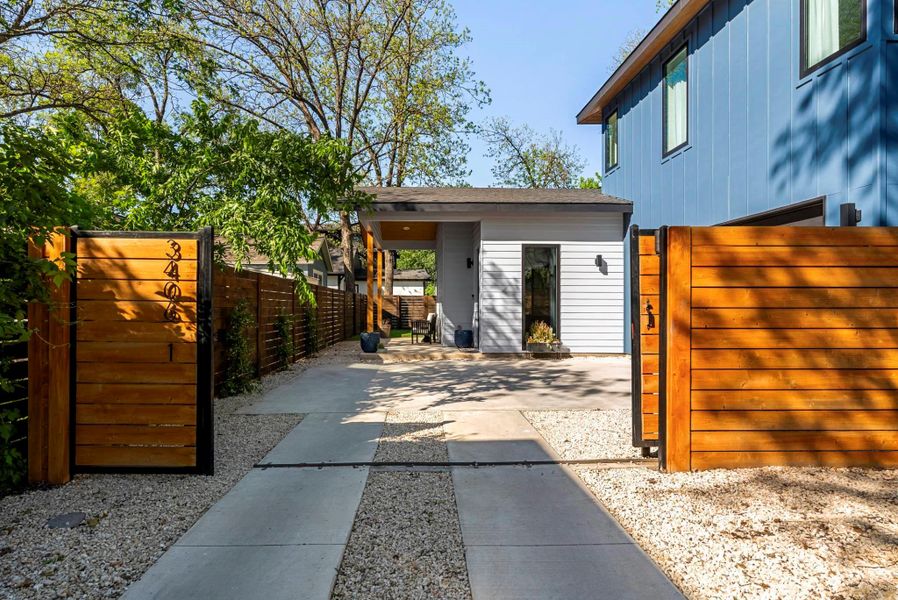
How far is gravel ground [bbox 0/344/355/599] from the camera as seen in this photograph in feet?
7.67

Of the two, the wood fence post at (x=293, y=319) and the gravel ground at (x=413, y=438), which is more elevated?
the wood fence post at (x=293, y=319)

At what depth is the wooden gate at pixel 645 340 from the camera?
404cm

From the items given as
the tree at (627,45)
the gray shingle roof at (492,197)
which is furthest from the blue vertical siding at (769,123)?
the tree at (627,45)

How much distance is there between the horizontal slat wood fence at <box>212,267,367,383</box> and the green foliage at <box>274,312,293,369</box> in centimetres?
4

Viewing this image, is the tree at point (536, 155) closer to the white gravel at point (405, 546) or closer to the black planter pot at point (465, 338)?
the black planter pot at point (465, 338)

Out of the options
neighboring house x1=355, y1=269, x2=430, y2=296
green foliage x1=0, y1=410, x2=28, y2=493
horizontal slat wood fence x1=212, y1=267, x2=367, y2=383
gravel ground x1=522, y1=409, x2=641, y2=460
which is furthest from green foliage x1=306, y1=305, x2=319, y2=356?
neighboring house x1=355, y1=269, x2=430, y2=296

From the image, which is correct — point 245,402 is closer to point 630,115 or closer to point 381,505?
point 381,505

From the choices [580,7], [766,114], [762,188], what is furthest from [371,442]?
[580,7]

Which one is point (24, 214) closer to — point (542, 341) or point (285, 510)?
point (285, 510)

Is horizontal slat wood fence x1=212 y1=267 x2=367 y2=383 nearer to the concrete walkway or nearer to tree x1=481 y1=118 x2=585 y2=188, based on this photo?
the concrete walkway

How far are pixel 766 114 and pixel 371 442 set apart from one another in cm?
635

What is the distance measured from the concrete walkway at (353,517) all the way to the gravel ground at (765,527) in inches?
7.9

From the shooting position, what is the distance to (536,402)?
21.6 feet

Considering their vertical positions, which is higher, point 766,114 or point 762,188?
point 766,114
